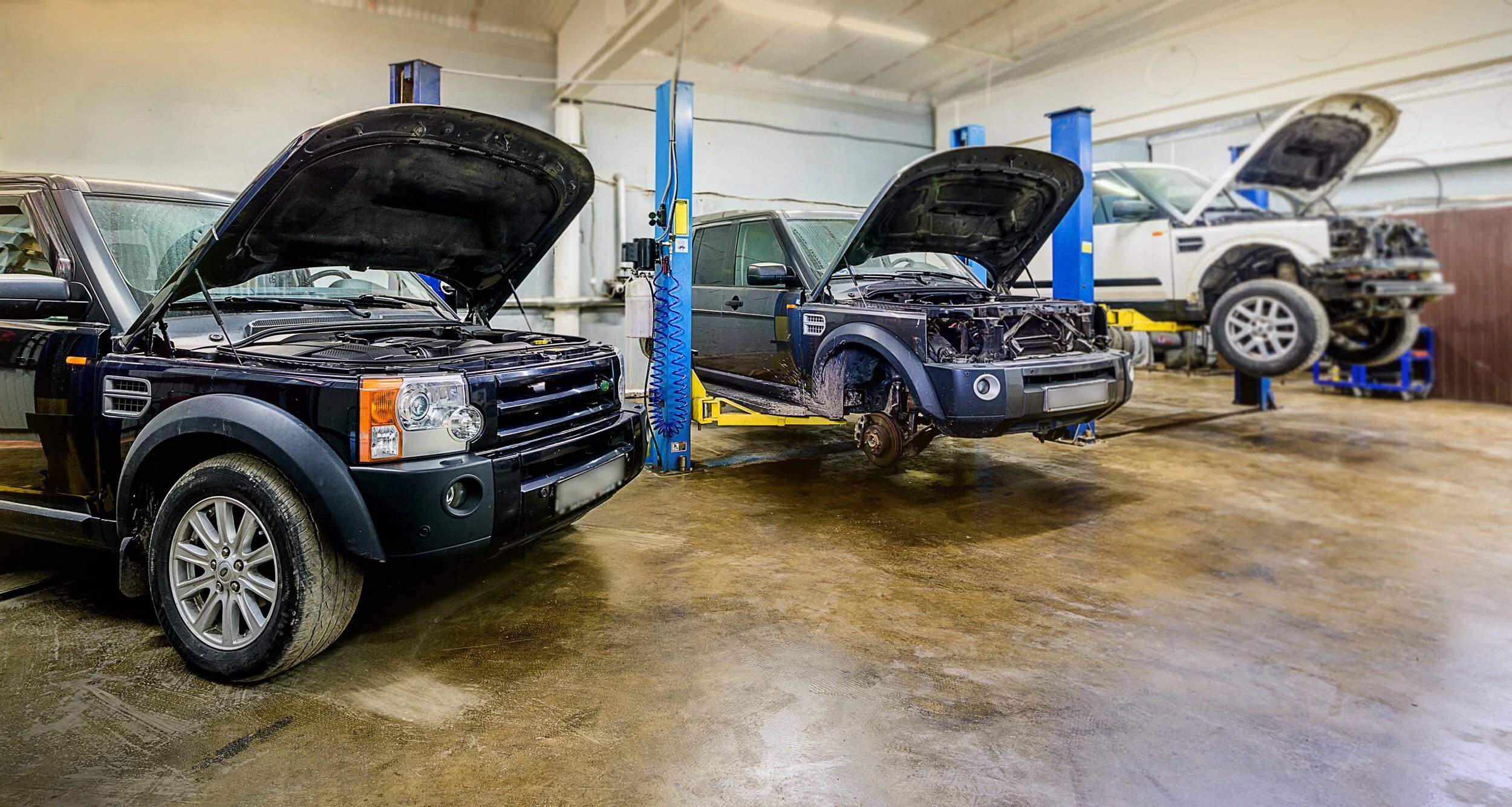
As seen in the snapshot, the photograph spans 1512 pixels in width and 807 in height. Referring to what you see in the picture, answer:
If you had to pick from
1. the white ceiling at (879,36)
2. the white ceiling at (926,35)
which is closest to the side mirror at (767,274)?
the white ceiling at (879,36)

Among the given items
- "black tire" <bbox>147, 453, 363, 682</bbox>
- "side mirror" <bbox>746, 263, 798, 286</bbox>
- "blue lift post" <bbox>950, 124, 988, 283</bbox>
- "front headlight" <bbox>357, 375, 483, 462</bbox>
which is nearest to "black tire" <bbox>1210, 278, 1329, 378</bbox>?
"blue lift post" <bbox>950, 124, 988, 283</bbox>

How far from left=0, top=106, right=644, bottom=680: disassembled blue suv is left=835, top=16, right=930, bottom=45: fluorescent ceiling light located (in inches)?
257

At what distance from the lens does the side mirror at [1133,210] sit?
718 centimetres

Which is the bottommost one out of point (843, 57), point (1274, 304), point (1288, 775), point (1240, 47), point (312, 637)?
point (1288, 775)

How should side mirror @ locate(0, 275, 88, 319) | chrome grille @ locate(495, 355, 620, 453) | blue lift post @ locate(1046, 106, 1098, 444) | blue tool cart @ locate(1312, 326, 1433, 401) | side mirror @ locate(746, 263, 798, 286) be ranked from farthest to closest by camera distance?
blue tool cart @ locate(1312, 326, 1433, 401) < blue lift post @ locate(1046, 106, 1098, 444) < side mirror @ locate(746, 263, 798, 286) < chrome grille @ locate(495, 355, 620, 453) < side mirror @ locate(0, 275, 88, 319)

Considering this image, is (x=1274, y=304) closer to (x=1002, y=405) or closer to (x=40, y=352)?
(x=1002, y=405)

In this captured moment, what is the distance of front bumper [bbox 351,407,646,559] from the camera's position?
6.95 feet

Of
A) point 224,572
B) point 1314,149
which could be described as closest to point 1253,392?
point 1314,149

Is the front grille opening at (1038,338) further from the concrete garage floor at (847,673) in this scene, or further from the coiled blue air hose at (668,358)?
the coiled blue air hose at (668,358)

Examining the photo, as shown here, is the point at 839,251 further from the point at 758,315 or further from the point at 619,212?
the point at 619,212

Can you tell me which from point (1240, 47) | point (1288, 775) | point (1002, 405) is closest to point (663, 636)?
point (1288, 775)

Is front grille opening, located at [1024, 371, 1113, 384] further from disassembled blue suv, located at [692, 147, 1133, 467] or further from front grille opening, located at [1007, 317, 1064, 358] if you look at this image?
front grille opening, located at [1007, 317, 1064, 358]

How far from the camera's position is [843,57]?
32.1 feet

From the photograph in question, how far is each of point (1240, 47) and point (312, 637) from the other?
9.17 meters
